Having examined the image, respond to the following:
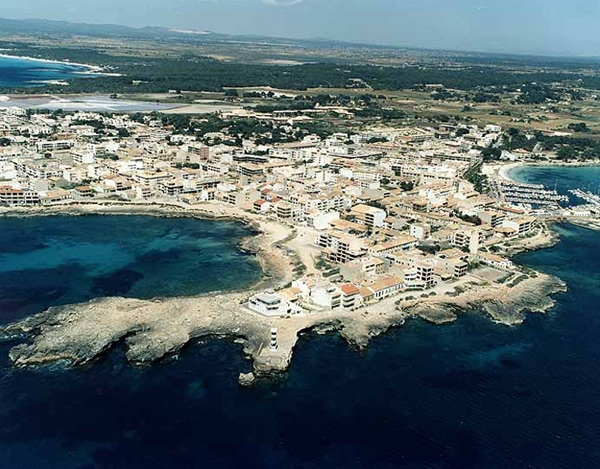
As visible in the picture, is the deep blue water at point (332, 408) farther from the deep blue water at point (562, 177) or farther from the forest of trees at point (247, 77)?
the forest of trees at point (247, 77)

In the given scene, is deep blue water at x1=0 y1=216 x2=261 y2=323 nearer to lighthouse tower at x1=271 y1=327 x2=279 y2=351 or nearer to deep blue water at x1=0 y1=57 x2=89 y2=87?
lighthouse tower at x1=271 y1=327 x2=279 y2=351

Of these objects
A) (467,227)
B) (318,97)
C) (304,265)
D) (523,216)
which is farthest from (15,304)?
(318,97)

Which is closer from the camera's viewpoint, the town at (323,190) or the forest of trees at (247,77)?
the town at (323,190)

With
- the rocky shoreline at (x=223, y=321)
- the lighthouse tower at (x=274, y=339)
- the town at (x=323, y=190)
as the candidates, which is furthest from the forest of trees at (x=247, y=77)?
the lighthouse tower at (x=274, y=339)

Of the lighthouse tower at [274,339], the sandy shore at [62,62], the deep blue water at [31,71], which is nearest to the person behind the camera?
the lighthouse tower at [274,339]

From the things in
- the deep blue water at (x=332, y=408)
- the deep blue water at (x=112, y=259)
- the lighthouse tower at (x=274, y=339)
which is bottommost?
the deep blue water at (x=112, y=259)

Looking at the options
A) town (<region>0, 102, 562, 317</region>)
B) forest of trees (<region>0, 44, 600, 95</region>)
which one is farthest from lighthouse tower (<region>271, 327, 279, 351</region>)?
forest of trees (<region>0, 44, 600, 95</region>)

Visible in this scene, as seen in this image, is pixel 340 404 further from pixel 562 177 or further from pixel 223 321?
pixel 562 177
